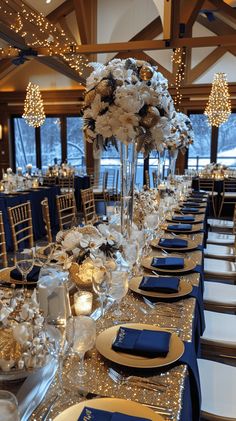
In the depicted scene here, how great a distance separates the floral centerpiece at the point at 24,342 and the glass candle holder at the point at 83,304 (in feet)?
1.19

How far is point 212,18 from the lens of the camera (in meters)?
11.1

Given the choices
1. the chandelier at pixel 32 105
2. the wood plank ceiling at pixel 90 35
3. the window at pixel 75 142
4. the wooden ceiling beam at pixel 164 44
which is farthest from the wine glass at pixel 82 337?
the window at pixel 75 142

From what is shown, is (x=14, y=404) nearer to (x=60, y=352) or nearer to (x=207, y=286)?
(x=60, y=352)

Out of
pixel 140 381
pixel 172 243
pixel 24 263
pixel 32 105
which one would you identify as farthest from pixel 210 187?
pixel 140 381

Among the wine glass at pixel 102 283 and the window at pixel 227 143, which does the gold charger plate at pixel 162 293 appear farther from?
the window at pixel 227 143

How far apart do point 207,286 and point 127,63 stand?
1.71 m

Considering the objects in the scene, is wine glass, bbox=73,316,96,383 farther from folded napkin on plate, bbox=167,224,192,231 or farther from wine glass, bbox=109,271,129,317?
folded napkin on plate, bbox=167,224,192,231

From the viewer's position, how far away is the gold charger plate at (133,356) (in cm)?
120

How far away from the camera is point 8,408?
839 mm

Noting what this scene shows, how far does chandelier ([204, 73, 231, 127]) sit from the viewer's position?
343 inches

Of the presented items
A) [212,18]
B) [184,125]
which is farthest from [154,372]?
[212,18]

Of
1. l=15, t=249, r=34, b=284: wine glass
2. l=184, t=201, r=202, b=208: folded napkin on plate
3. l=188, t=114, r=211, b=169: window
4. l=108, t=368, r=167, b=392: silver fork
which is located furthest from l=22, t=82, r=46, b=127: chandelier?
l=108, t=368, r=167, b=392: silver fork

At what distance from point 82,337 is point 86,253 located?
550mm

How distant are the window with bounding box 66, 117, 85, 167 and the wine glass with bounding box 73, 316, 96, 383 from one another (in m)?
11.7
